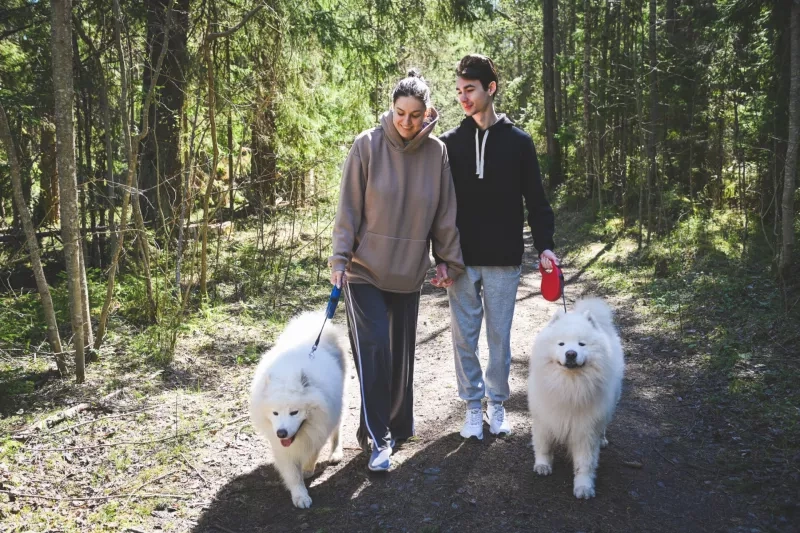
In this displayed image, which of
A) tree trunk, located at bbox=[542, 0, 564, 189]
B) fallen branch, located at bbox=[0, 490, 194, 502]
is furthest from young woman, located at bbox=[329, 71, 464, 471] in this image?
tree trunk, located at bbox=[542, 0, 564, 189]

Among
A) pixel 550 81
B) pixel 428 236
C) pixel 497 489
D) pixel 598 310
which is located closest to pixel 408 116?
pixel 428 236

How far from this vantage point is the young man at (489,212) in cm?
368

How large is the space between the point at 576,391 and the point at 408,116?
1.88 meters

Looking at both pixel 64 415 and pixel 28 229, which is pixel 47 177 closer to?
pixel 28 229

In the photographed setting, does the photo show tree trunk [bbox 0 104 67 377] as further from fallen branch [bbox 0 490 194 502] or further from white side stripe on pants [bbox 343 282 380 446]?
white side stripe on pants [bbox 343 282 380 446]

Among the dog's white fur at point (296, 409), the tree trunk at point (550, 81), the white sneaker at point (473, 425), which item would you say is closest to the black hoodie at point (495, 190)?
the white sneaker at point (473, 425)

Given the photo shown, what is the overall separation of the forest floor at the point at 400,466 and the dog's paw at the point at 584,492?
0.06 meters

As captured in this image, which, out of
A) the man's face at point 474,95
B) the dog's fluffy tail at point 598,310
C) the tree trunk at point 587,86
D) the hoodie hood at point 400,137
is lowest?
the dog's fluffy tail at point 598,310

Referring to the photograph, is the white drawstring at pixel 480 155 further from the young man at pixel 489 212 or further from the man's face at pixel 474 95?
the man's face at pixel 474 95

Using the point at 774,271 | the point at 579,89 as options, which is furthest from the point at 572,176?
the point at 774,271

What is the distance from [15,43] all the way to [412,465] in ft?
23.3

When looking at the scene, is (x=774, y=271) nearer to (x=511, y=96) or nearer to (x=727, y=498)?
(x=727, y=498)

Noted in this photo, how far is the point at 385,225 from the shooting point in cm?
343

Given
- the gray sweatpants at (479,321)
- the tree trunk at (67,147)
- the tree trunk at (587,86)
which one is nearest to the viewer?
the gray sweatpants at (479,321)
